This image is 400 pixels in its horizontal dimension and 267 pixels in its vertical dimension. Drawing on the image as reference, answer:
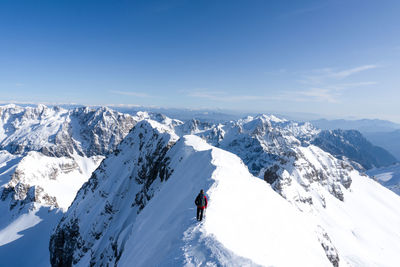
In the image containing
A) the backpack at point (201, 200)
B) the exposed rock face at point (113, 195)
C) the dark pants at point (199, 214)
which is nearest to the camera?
the backpack at point (201, 200)

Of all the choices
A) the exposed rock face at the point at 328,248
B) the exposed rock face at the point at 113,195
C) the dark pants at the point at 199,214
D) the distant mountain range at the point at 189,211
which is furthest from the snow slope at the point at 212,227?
the exposed rock face at the point at 328,248

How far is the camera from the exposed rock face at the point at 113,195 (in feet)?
147

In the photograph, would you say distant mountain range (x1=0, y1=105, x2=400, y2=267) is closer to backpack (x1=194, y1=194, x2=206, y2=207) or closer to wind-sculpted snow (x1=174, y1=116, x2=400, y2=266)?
wind-sculpted snow (x1=174, y1=116, x2=400, y2=266)

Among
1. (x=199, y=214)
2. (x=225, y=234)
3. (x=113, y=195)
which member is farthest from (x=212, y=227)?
(x=113, y=195)

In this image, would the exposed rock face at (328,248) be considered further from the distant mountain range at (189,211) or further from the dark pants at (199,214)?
the dark pants at (199,214)

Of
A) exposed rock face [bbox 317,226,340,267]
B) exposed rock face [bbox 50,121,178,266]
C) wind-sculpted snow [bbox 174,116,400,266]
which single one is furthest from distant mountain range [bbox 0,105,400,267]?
wind-sculpted snow [bbox 174,116,400,266]

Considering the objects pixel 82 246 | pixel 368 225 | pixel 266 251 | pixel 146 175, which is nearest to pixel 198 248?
pixel 266 251

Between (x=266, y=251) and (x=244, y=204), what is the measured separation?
571cm

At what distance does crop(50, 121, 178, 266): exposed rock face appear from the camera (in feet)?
147

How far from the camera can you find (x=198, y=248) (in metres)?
11.9

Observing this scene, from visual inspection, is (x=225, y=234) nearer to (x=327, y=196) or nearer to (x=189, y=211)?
(x=189, y=211)

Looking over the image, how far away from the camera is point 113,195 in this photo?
5388 cm

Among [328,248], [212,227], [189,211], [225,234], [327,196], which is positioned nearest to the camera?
[225,234]

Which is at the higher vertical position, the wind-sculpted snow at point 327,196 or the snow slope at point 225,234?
the snow slope at point 225,234
